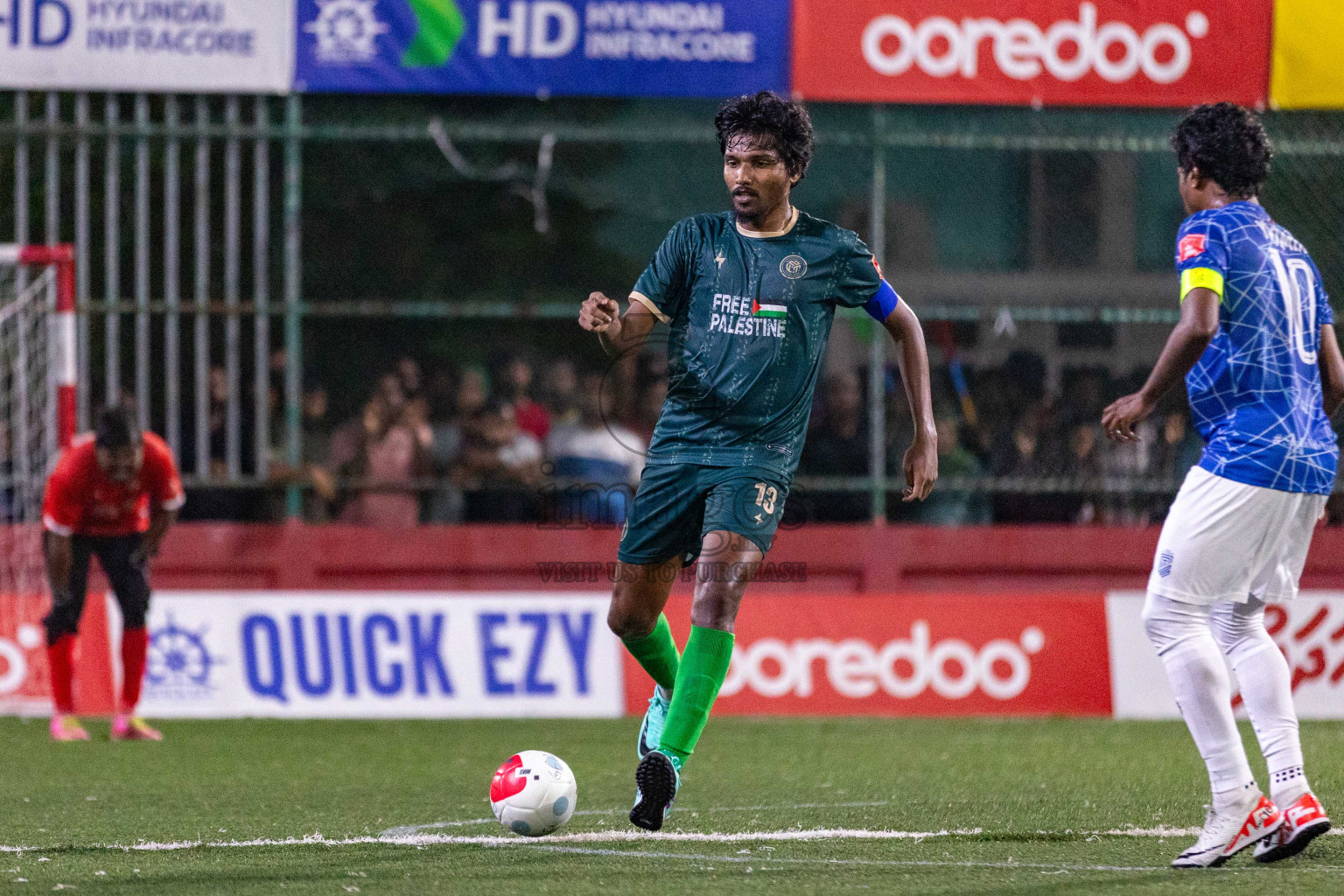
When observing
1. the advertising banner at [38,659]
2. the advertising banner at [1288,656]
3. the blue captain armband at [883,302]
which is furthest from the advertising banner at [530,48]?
the blue captain armband at [883,302]

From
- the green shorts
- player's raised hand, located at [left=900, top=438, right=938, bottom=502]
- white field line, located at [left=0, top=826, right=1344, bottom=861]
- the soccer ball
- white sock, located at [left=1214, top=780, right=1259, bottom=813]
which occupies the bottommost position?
white field line, located at [left=0, top=826, right=1344, bottom=861]

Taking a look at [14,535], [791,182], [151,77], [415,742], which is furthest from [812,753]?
[151,77]

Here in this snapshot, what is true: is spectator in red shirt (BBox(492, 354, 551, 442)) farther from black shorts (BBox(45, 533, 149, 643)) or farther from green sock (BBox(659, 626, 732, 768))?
green sock (BBox(659, 626, 732, 768))

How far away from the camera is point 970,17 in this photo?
538 inches

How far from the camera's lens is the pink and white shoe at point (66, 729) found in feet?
34.5

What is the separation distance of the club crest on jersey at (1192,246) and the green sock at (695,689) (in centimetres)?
183

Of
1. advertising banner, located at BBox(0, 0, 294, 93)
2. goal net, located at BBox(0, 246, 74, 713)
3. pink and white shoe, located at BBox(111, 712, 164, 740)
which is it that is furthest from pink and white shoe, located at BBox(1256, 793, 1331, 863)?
advertising banner, located at BBox(0, 0, 294, 93)

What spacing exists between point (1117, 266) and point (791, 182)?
35.7 feet

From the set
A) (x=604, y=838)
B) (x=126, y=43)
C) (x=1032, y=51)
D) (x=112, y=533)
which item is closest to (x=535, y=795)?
(x=604, y=838)

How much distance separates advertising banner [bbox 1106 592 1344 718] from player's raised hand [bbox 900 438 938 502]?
6690 mm

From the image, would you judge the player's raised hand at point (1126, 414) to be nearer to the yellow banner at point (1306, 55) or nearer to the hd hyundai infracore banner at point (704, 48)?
the hd hyundai infracore banner at point (704, 48)

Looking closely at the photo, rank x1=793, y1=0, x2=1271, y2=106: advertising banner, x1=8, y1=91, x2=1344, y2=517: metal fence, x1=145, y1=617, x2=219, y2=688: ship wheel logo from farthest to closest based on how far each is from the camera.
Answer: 1. x1=793, y1=0, x2=1271, y2=106: advertising banner
2. x1=8, y1=91, x2=1344, y2=517: metal fence
3. x1=145, y1=617, x2=219, y2=688: ship wheel logo

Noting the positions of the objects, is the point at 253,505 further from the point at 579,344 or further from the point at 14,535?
the point at 579,344

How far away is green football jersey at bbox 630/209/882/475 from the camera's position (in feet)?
19.6
